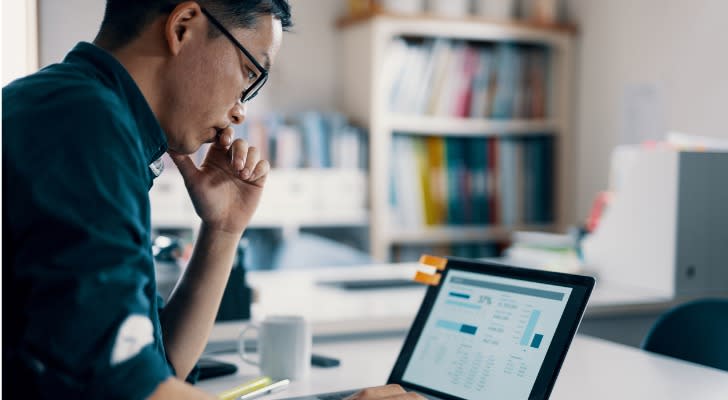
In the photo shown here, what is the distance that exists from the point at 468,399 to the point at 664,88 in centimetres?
253

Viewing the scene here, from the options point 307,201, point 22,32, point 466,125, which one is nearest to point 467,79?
point 466,125

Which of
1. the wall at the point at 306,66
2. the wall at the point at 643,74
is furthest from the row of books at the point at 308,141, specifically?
the wall at the point at 643,74

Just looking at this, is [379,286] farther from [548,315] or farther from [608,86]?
[608,86]

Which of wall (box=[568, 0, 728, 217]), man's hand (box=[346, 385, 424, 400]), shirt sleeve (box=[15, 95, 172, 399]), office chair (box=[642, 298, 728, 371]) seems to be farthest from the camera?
wall (box=[568, 0, 728, 217])

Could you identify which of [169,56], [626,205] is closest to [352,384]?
[169,56]

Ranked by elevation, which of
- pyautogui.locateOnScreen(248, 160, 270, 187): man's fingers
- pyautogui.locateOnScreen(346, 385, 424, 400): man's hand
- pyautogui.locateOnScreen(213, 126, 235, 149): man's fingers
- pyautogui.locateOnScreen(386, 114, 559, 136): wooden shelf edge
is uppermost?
pyautogui.locateOnScreen(213, 126, 235, 149): man's fingers

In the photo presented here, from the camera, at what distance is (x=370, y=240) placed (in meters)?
3.56

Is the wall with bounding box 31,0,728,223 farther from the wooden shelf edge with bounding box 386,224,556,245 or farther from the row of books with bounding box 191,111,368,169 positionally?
the wooden shelf edge with bounding box 386,224,556,245

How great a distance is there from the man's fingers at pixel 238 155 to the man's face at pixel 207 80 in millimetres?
275

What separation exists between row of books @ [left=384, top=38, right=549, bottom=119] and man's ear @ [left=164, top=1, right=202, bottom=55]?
260 cm

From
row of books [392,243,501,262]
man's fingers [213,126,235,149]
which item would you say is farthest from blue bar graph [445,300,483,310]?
row of books [392,243,501,262]

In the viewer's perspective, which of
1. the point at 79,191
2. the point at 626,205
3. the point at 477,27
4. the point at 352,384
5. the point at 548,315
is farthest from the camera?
the point at 477,27

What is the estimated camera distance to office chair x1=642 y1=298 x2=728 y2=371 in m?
1.70

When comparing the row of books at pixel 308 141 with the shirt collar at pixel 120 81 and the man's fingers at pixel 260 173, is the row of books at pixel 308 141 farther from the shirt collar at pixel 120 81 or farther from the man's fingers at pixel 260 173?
the shirt collar at pixel 120 81
